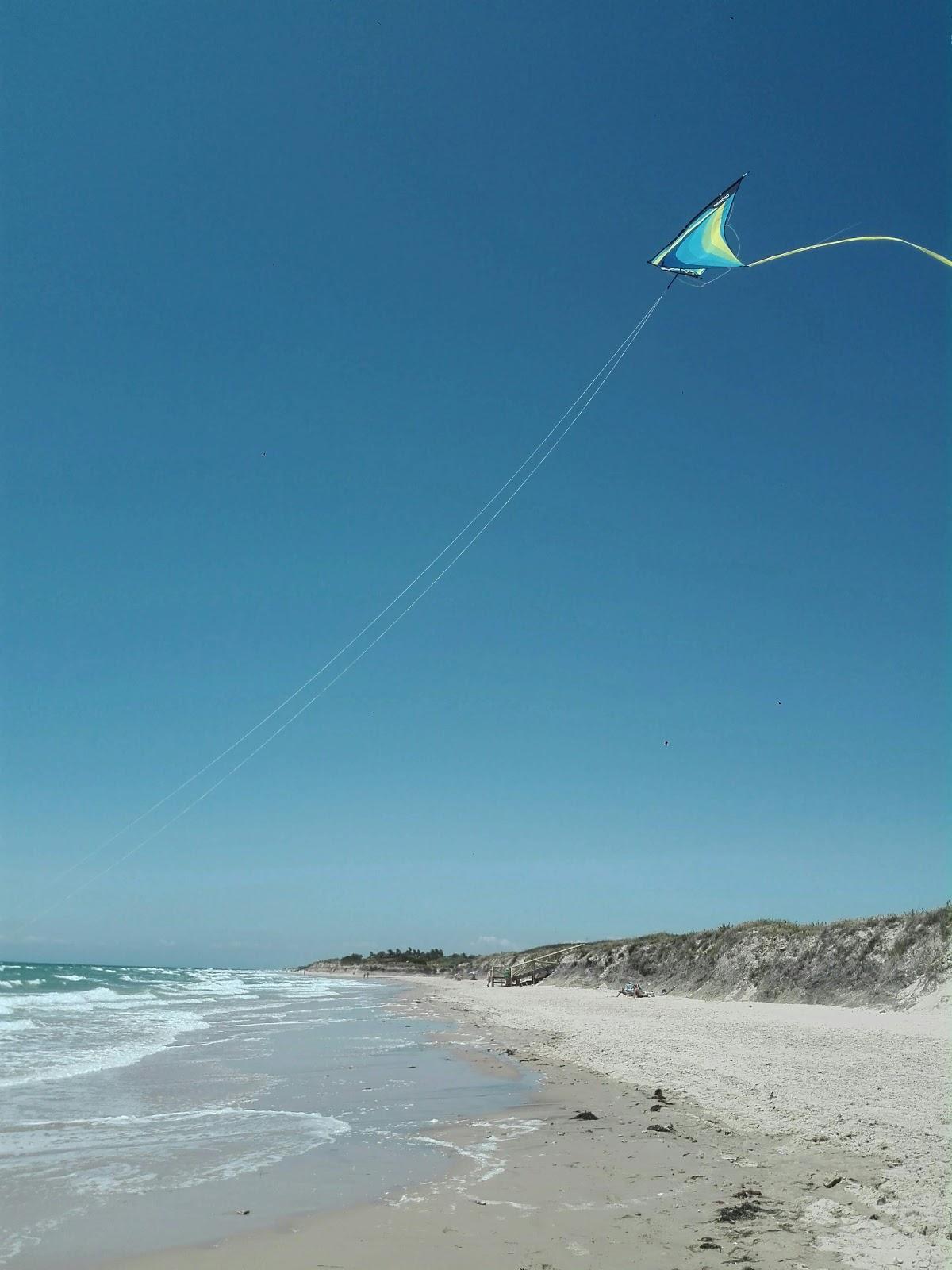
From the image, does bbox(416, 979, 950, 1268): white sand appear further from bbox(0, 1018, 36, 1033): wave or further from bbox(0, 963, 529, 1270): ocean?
bbox(0, 1018, 36, 1033): wave

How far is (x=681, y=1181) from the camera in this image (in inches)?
283

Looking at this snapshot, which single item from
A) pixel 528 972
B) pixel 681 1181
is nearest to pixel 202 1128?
pixel 681 1181

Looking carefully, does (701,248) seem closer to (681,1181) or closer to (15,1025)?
(681,1181)

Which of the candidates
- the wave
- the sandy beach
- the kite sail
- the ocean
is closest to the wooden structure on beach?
the wave

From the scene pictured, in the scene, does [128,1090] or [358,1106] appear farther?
[128,1090]

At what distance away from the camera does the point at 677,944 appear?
44.6 meters

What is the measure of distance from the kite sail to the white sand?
8.00 metres

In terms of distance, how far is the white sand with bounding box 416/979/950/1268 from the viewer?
6332 mm

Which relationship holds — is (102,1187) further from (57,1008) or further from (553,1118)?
(57,1008)

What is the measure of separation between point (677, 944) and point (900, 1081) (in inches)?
1386

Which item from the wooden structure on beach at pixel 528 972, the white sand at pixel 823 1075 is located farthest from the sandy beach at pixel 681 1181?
the wooden structure on beach at pixel 528 972

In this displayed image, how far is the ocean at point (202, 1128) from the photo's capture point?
21.9 feet

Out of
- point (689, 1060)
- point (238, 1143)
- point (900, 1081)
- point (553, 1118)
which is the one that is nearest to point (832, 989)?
point (689, 1060)

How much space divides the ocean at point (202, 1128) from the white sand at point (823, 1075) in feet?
8.94
